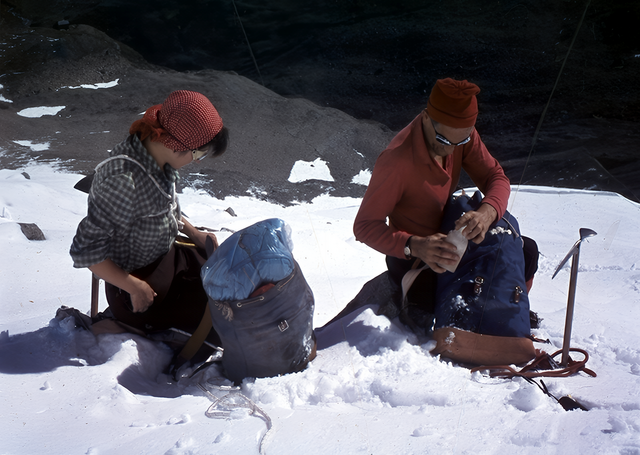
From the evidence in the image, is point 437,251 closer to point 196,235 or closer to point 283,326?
point 283,326

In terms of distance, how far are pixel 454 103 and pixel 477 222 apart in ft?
1.29

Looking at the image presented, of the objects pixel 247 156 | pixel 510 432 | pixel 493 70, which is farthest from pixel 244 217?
pixel 493 70

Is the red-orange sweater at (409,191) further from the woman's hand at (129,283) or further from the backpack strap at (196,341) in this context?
the woman's hand at (129,283)

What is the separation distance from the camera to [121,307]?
1.57 meters

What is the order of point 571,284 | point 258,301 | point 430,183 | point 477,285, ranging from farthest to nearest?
point 430,183, point 477,285, point 571,284, point 258,301

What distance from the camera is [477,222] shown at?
4.88 ft

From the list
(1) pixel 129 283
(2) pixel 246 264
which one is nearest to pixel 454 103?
(2) pixel 246 264

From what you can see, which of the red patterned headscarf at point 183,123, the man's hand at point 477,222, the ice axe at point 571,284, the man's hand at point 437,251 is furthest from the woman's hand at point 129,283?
the ice axe at point 571,284

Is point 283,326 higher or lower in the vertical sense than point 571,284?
lower

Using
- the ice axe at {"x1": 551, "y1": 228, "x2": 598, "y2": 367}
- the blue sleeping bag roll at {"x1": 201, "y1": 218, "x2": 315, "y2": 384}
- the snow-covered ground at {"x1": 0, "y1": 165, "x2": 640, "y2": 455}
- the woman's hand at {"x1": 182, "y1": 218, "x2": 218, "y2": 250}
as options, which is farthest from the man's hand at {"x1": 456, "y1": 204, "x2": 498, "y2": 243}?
the woman's hand at {"x1": 182, "y1": 218, "x2": 218, "y2": 250}

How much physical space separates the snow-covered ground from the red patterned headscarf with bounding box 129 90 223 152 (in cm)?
69

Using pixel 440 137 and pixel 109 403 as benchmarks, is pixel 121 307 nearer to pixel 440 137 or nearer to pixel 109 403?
pixel 109 403

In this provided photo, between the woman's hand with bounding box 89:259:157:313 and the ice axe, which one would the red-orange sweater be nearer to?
the ice axe

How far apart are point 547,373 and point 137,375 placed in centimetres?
126
